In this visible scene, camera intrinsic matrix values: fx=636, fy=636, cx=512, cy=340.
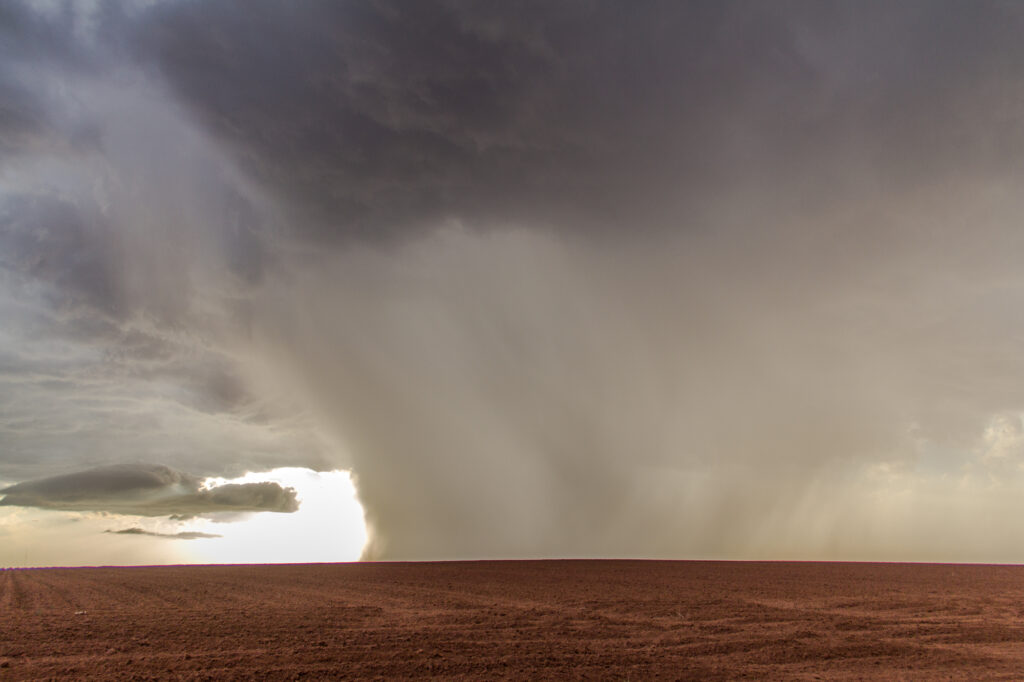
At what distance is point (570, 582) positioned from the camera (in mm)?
46344

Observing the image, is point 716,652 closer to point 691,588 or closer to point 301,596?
point 691,588

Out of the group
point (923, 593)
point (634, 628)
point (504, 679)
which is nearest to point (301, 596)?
point (634, 628)

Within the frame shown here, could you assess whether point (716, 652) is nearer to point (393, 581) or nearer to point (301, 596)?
point (301, 596)

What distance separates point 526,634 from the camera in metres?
23.2

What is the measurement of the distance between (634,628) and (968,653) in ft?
35.4

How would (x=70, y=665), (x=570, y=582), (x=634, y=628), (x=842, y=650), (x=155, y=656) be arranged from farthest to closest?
(x=570, y=582)
(x=634, y=628)
(x=842, y=650)
(x=155, y=656)
(x=70, y=665)

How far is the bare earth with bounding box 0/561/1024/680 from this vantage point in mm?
17797

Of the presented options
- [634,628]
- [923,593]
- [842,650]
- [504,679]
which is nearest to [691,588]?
[923,593]

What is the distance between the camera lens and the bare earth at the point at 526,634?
17.8 meters

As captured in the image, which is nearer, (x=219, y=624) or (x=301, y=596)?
(x=219, y=624)

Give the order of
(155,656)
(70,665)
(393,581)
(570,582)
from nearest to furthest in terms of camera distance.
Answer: (70,665) → (155,656) → (570,582) → (393,581)

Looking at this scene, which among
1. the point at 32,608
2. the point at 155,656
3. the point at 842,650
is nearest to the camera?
the point at 155,656

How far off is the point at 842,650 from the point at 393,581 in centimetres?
3652

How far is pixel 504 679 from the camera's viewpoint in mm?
16562
